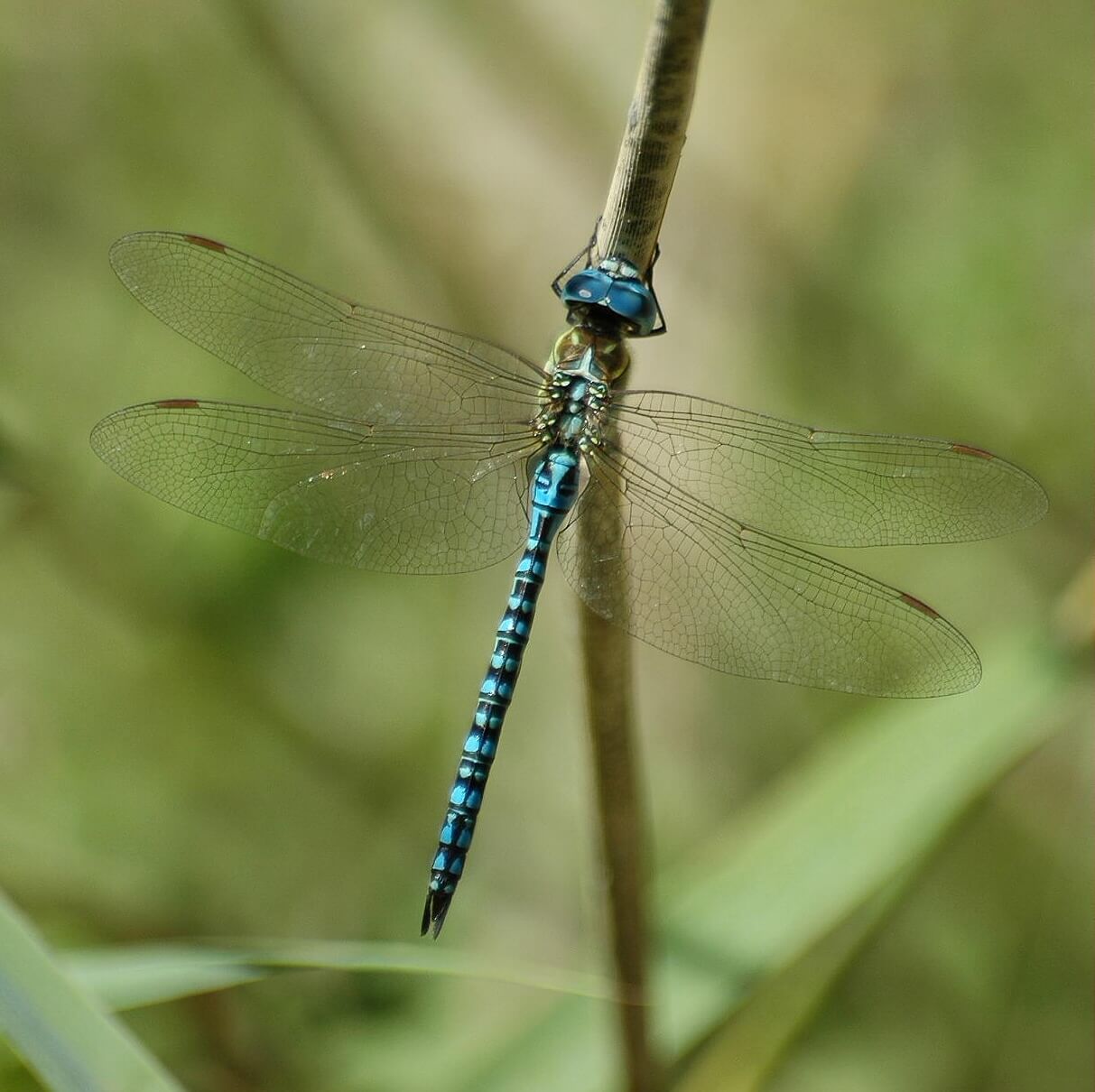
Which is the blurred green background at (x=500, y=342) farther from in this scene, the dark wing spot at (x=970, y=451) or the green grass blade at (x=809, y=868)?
the dark wing spot at (x=970, y=451)

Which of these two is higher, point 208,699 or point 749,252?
point 749,252

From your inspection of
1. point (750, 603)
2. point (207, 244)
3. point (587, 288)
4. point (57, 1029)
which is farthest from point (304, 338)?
point (57, 1029)

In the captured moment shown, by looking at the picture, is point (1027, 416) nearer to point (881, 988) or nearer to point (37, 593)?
point (881, 988)

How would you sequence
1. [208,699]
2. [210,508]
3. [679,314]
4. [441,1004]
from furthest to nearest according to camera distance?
1. [679,314]
2. [208,699]
3. [441,1004]
4. [210,508]

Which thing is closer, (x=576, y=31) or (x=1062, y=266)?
(x=1062, y=266)

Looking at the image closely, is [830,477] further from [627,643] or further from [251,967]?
[251,967]

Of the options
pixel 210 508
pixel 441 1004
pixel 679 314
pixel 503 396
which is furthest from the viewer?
pixel 679 314

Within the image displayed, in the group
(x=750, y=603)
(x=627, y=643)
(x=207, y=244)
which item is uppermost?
(x=207, y=244)

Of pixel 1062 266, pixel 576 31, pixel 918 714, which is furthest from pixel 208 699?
pixel 1062 266
